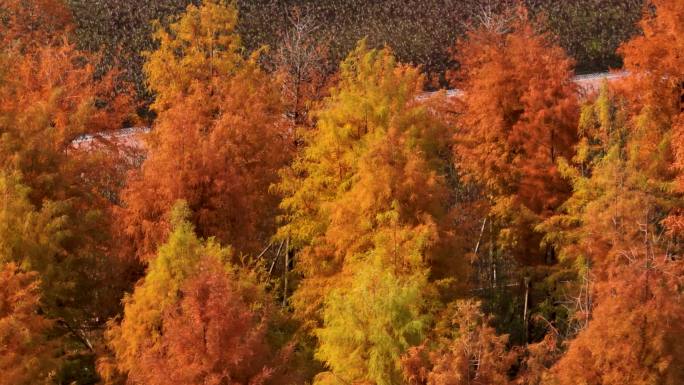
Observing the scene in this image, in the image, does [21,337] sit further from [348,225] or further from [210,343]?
Result: [348,225]

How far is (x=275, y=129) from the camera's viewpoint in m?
34.1

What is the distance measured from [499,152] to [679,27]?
22.9ft

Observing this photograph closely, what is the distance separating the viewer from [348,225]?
92.8 ft

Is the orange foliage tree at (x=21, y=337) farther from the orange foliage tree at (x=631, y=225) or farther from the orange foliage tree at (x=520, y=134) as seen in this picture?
the orange foliage tree at (x=520, y=134)

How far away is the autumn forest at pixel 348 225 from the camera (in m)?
22.7

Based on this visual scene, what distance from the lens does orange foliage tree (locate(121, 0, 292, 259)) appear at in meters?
28.0

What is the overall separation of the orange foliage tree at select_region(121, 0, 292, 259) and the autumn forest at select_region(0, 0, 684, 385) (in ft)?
0.26

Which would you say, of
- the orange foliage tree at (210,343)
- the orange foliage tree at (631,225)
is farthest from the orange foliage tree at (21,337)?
the orange foliage tree at (631,225)

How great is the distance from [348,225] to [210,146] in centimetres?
430

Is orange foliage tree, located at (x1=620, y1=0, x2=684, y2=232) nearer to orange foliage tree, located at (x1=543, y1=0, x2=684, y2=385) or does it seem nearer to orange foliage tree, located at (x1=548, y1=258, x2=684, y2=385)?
orange foliage tree, located at (x1=543, y1=0, x2=684, y2=385)

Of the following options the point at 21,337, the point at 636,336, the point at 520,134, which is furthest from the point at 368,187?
the point at 21,337

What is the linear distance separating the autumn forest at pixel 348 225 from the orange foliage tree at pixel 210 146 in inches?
3.1

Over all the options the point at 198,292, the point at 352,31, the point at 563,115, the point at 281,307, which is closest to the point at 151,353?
the point at 198,292

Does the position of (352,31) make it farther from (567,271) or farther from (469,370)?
(469,370)
